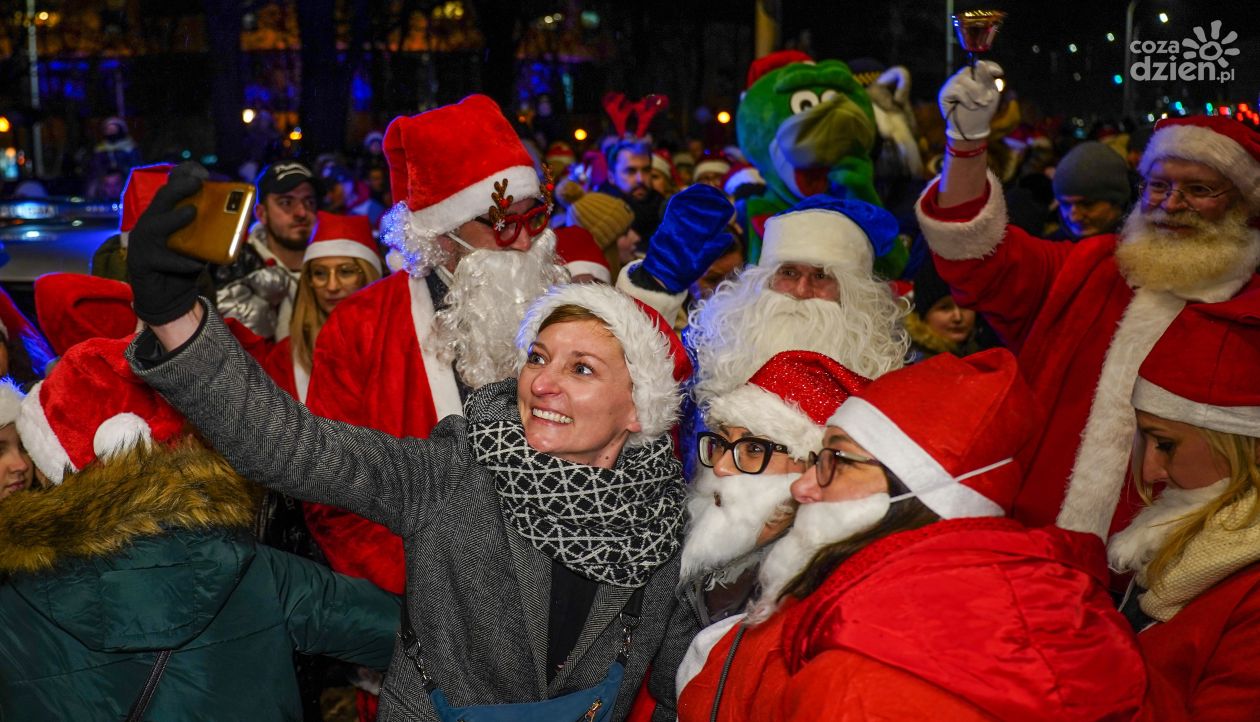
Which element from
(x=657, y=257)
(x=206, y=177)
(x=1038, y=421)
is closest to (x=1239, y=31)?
(x=657, y=257)

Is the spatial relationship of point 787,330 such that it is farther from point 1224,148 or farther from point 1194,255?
point 1224,148

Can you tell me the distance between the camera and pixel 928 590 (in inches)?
67.7

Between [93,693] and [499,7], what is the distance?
1799 centimetres

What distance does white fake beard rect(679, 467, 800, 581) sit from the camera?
2547 mm

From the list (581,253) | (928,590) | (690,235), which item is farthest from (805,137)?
(928,590)

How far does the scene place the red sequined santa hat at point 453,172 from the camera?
12.1ft

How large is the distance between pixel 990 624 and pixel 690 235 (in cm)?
254

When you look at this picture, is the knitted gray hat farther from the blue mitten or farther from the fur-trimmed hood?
the fur-trimmed hood

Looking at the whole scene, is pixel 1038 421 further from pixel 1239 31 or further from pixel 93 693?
pixel 1239 31

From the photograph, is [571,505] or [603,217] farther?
[603,217]

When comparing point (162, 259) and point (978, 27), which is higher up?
point (978, 27)

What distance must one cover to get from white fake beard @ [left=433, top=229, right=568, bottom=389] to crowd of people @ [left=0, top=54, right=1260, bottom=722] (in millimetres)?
16

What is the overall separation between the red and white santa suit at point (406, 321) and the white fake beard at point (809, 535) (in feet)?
4.73

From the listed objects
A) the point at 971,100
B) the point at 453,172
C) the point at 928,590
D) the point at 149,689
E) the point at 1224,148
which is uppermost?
the point at 971,100
